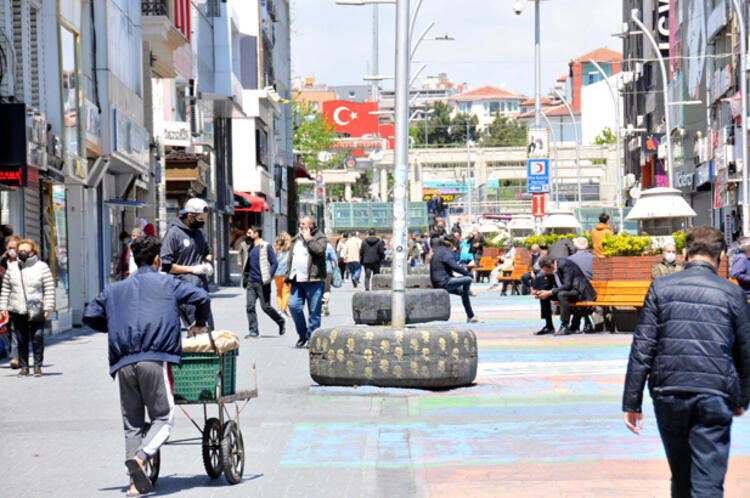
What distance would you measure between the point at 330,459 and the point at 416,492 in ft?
4.18

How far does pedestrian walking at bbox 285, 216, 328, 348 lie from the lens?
17.3 metres

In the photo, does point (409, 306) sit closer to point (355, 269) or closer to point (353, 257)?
point (355, 269)

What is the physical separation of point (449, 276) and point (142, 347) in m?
15.4

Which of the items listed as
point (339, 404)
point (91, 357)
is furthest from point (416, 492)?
point (91, 357)

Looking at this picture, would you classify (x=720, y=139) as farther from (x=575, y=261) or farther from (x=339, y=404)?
(x=339, y=404)

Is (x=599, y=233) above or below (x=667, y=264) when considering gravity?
above

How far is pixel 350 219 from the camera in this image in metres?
89.9

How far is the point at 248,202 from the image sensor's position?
2019 inches

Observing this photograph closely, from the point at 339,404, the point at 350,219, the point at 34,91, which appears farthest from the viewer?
the point at 350,219

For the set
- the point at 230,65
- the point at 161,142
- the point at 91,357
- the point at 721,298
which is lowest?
the point at 91,357

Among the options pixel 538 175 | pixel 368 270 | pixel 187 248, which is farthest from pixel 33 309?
pixel 368 270

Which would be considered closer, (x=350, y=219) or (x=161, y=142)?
(x=161, y=142)

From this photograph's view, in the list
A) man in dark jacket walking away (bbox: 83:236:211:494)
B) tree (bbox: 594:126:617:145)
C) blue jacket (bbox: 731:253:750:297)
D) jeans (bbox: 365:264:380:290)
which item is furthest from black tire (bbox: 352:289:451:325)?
tree (bbox: 594:126:617:145)

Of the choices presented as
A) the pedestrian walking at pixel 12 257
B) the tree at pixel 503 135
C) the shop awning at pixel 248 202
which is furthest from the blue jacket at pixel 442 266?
the tree at pixel 503 135
